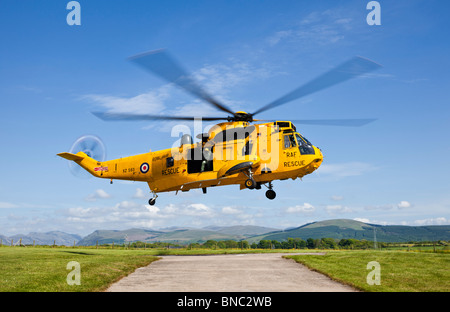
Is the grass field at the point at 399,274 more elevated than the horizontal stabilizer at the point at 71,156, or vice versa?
the horizontal stabilizer at the point at 71,156

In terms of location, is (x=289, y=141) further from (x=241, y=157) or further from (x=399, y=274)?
(x=399, y=274)

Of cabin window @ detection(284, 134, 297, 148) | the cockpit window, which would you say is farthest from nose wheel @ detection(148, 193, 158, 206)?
cabin window @ detection(284, 134, 297, 148)

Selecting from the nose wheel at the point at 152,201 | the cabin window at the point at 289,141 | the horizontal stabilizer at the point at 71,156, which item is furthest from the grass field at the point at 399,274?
the horizontal stabilizer at the point at 71,156

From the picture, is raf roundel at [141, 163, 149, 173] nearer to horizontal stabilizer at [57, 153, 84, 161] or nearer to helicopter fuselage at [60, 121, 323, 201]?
helicopter fuselage at [60, 121, 323, 201]

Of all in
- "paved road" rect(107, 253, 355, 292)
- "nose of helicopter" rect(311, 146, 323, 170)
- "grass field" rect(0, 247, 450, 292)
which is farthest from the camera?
"nose of helicopter" rect(311, 146, 323, 170)

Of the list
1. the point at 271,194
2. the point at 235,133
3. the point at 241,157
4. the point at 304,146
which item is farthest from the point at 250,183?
the point at 304,146

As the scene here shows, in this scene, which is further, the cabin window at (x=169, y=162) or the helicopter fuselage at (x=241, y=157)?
the cabin window at (x=169, y=162)

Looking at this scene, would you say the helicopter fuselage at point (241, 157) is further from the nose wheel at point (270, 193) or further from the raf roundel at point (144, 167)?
the raf roundel at point (144, 167)

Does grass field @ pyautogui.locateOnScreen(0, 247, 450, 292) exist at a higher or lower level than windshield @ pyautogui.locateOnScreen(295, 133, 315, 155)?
lower

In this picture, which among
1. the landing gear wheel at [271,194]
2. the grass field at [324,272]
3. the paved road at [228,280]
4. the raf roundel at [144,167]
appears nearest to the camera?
the paved road at [228,280]
